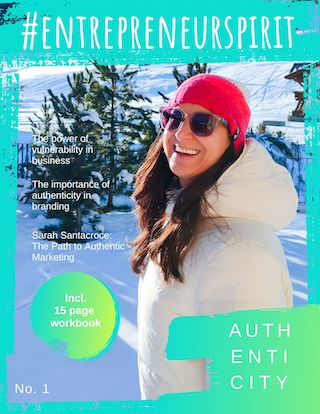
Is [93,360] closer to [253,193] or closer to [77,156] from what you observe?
[77,156]

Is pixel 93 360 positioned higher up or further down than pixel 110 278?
further down

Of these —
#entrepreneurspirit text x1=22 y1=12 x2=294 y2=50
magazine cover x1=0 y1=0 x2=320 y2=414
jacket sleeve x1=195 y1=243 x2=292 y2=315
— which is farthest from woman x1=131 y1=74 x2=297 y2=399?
#entrepreneurspirit text x1=22 y1=12 x2=294 y2=50

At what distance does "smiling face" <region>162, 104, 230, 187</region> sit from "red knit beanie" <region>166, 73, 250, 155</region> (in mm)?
19

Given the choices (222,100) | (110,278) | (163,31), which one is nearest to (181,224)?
(222,100)

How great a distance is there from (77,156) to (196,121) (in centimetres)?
61

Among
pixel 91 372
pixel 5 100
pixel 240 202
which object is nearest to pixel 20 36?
pixel 5 100

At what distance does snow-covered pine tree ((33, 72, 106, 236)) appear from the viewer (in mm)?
1655

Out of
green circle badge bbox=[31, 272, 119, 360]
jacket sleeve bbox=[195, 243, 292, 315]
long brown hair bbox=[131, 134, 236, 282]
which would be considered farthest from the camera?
green circle badge bbox=[31, 272, 119, 360]

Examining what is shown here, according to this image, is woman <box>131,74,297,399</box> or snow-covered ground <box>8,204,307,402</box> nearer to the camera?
woman <box>131,74,297,399</box>

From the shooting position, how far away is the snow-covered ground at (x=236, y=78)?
164 centimetres

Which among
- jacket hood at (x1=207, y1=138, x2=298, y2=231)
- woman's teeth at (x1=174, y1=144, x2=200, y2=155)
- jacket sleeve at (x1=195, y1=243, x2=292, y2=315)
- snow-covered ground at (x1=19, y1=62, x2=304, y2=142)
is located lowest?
jacket sleeve at (x1=195, y1=243, x2=292, y2=315)

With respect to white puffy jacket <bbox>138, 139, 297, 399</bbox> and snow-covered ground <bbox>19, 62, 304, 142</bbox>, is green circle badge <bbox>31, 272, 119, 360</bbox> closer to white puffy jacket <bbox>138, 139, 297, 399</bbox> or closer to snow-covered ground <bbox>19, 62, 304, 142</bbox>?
white puffy jacket <bbox>138, 139, 297, 399</bbox>

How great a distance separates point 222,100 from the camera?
1.15 metres

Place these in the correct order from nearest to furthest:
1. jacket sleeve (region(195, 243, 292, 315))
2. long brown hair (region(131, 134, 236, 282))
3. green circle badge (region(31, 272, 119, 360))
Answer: jacket sleeve (region(195, 243, 292, 315)), long brown hair (region(131, 134, 236, 282)), green circle badge (region(31, 272, 119, 360))
